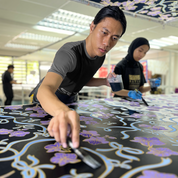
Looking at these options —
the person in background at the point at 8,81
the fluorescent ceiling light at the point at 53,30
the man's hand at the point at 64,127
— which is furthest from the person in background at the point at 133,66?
the person in background at the point at 8,81

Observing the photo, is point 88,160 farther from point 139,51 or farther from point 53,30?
point 53,30

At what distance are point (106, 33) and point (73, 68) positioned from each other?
30 centimetres

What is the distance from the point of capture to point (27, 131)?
72 centimetres

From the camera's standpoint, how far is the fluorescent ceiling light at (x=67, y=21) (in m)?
3.43

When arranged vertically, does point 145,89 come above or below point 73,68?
below

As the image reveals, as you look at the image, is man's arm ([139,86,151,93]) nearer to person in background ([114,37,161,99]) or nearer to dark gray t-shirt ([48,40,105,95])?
person in background ([114,37,161,99])

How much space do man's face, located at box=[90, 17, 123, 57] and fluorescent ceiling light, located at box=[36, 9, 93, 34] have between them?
257 centimetres

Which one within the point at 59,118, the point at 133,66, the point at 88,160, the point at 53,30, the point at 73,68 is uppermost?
the point at 53,30

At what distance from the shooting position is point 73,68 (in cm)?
105

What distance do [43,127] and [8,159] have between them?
304 mm

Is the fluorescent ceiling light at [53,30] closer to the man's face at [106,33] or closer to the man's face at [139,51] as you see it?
the man's face at [139,51]

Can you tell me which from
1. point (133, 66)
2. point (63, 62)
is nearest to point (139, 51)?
point (133, 66)

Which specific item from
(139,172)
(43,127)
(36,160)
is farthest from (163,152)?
(43,127)

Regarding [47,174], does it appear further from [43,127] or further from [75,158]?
[43,127]
